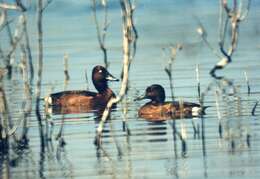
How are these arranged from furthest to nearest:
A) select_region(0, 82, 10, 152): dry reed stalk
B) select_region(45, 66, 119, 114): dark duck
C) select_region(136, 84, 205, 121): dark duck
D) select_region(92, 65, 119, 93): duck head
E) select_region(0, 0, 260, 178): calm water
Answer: select_region(92, 65, 119, 93): duck head, select_region(45, 66, 119, 114): dark duck, select_region(136, 84, 205, 121): dark duck, select_region(0, 82, 10, 152): dry reed stalk, select_region(0, 0, 260, 178): calm water

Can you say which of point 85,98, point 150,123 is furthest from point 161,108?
point 85,98

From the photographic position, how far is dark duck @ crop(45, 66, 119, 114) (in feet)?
66.4

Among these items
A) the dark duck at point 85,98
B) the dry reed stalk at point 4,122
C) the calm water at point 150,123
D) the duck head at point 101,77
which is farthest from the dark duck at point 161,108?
the dry reed stalk at point 4,122

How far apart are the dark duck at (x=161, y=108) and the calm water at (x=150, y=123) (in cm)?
18

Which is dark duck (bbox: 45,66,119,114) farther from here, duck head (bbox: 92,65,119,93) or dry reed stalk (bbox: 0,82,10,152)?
dry reed stalk (bbox: 0,82,10,152)

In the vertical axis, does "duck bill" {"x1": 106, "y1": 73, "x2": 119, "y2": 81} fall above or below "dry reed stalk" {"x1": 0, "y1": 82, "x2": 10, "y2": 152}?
above

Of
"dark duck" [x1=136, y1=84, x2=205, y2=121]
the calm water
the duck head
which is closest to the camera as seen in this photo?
the calm water

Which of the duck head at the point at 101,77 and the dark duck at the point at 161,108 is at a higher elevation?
the duck head at the point at 101,77

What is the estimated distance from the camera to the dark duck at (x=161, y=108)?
1734 cm

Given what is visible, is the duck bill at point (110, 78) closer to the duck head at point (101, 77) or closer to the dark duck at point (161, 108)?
the duck head at point (101, 77)

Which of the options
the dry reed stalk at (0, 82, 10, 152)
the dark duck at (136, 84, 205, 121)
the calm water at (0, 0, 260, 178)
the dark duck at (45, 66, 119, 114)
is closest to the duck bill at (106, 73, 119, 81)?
the dark duck at (45, 66, 119, 114)

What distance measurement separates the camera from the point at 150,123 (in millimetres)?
17328

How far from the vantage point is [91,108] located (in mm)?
20547

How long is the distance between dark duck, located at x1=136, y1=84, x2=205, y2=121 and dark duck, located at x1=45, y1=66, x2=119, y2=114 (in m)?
1.19
